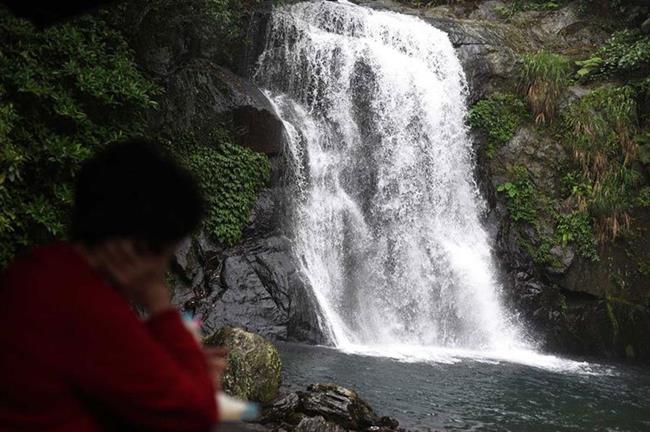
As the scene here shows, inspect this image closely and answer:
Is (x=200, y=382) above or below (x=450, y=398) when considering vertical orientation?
above

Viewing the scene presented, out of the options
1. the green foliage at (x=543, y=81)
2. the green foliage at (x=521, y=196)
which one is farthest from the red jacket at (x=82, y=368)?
the green foliage at (x=543, y=81)

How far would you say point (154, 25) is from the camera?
10.5 metres

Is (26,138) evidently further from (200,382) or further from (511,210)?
(511,210)

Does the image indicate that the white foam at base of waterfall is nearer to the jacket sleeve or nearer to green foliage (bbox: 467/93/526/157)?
green foliage (bbox: 467/93/526/157)

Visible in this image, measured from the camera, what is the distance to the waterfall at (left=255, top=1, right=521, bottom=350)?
13.1 meters

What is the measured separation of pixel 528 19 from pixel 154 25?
551 inches

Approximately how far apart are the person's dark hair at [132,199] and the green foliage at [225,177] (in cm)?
1018

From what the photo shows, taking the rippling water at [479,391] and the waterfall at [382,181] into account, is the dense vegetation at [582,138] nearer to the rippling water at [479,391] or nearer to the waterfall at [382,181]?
the waterfall at [382,181]

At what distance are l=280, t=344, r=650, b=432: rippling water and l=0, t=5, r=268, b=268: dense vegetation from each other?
3.82m

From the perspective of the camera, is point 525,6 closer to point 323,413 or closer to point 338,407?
point 338,407

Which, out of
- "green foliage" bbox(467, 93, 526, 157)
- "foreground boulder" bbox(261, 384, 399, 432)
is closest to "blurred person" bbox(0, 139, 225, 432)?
"foreground boulder" bbox(261, 384, 399, 432)

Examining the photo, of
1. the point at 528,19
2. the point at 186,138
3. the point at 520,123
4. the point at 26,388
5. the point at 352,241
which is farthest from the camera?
the point at 528,19

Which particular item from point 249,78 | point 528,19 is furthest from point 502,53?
point 249,78

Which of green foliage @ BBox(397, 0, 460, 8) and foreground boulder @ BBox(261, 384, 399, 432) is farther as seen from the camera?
green foliage @ BBox(397, 0, 460, 8)
